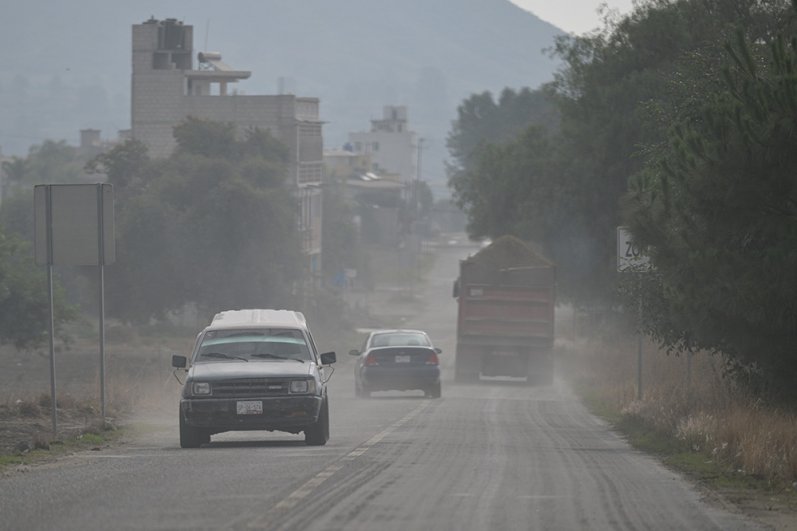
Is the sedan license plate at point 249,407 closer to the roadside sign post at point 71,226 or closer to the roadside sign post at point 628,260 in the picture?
the roadside sign post at point 71,226

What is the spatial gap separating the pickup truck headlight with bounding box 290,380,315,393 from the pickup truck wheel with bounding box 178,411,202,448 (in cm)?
128

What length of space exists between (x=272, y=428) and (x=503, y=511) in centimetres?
670

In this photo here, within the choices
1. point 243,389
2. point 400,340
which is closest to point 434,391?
point 400,340

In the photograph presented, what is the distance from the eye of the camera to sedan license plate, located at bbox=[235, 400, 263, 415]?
18.0 meters

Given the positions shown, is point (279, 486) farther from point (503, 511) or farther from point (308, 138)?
point (308, 138)

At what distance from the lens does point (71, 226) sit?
802 inches

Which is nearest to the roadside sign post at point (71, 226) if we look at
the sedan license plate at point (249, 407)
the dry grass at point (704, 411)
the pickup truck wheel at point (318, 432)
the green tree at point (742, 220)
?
the sedan license plate at point (249, 407)

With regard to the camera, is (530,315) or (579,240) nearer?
(530,315)

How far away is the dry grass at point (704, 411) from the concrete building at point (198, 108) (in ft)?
169

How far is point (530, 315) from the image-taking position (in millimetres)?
42719

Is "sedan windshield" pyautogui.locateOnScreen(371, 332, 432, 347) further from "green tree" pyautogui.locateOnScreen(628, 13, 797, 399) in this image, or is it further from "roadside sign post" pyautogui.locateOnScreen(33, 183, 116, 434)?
"green tree" pyautogui.locateOnScreen(628, 13, 797, 399)

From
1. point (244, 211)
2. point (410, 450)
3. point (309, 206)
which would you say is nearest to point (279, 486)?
point (410, 450)

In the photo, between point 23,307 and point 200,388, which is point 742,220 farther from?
point 23,307

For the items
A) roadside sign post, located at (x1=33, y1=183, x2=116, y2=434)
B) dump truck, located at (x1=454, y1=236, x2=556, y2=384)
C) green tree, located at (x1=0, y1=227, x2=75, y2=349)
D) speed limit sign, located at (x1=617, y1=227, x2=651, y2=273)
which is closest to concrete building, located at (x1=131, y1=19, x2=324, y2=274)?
green tree, located at (x1=0, y1=227, x2=75, y2=349)
